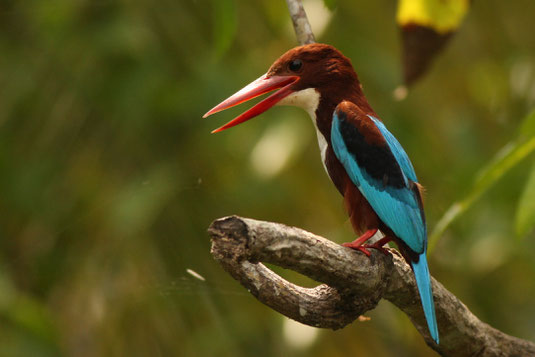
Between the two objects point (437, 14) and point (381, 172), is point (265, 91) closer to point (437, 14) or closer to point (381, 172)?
point (381, 172)

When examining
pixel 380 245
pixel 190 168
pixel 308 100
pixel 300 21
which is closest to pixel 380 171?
pixel 380 245

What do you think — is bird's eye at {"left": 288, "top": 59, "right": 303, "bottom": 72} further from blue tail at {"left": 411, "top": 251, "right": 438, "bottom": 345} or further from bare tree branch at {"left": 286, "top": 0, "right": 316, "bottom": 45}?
blue tail at {"left": 411, "top": 251, "right": 438, "bottom": 345}

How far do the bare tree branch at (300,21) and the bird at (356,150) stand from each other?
12 cm

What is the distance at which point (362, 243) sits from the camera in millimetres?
2330

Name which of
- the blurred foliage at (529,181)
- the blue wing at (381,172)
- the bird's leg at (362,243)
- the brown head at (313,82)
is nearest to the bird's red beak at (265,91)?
the brown head at (313,82)

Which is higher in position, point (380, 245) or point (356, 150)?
point (356, 150)

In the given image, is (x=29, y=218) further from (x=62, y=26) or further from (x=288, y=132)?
(x=288, y=132)

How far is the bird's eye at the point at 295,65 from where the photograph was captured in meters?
2.55

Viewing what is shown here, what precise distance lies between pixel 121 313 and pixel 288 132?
3.98ft

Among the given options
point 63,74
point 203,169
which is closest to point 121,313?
point 203,169

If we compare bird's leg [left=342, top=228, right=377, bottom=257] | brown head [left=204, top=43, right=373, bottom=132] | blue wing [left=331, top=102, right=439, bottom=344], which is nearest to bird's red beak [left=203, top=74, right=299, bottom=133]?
brown head [left=204, top=43, right=373, bottom=132]

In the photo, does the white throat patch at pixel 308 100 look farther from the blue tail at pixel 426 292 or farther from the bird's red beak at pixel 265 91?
the blue tail at pixel 426 292

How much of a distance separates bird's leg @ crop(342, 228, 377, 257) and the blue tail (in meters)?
0.15

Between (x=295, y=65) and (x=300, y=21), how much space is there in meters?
0.17
